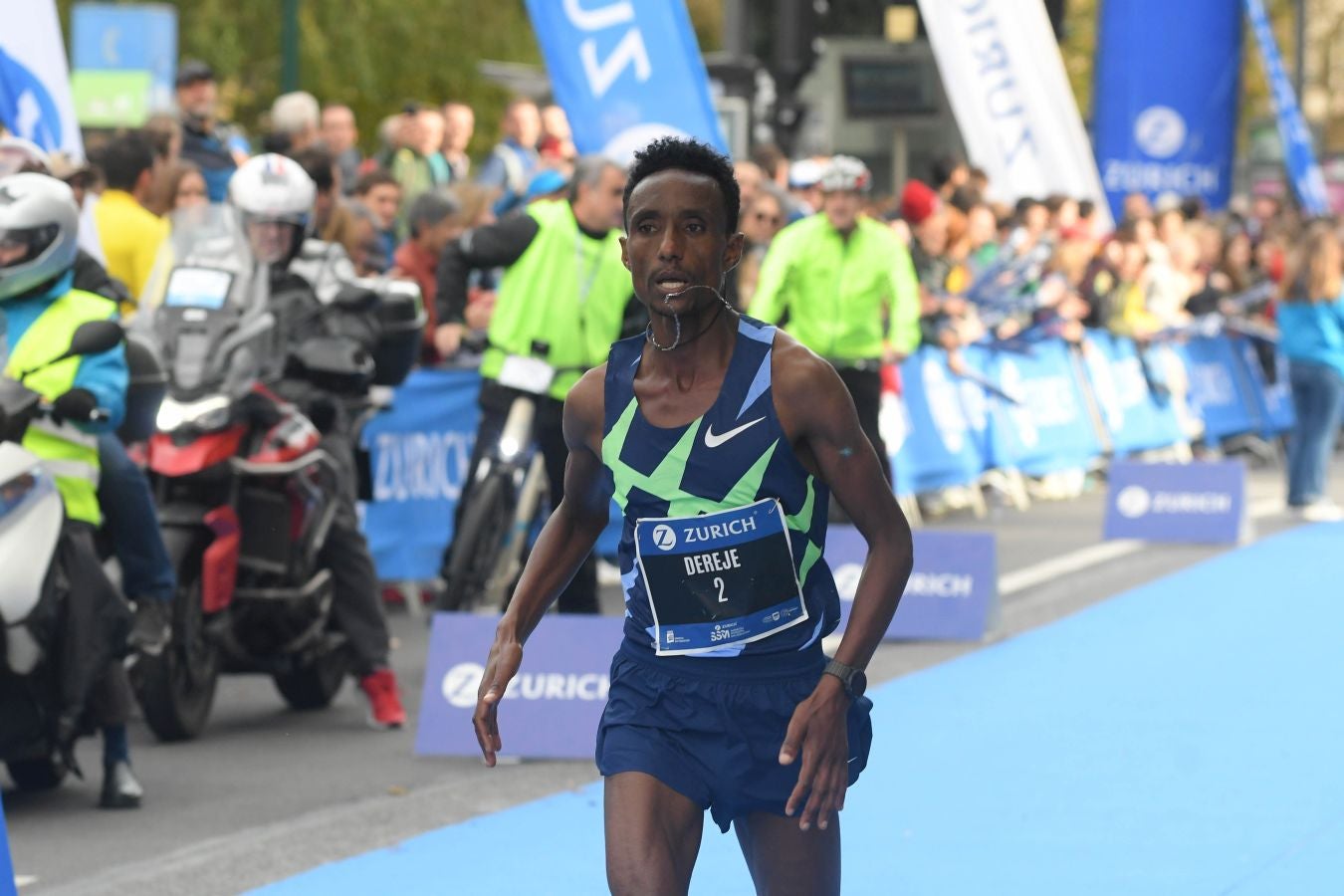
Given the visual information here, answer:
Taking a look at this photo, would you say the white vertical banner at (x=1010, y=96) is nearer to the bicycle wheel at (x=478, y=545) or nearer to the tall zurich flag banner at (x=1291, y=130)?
the tall zurich flag banner at (x=1291, y=130)

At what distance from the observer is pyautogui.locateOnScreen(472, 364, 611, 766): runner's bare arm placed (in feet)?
16.2

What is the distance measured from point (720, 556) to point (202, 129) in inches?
422

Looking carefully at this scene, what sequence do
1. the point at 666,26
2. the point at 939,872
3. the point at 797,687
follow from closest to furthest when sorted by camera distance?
the point at 797,687 < the point at 939,872 < the point at 666,26

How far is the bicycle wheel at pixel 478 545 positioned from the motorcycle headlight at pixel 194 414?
6.20 feet

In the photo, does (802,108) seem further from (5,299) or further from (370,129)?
(370,129)

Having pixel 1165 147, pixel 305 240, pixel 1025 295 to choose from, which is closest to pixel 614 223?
pixel 305 240

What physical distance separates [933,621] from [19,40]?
15.6ft

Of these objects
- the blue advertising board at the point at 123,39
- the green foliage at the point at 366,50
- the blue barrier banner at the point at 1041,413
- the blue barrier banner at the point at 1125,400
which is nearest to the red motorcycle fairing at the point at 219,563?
the blue barrier banner at the point at 1041,413

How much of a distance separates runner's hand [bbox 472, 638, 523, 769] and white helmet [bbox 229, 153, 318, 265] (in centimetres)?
491

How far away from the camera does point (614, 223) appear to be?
10.8 m

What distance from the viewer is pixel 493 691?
496 cm

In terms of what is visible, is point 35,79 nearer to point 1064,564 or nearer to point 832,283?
point 832,283

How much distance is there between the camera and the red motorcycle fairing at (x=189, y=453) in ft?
30.2

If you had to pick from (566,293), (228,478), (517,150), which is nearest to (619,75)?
(566,293)
